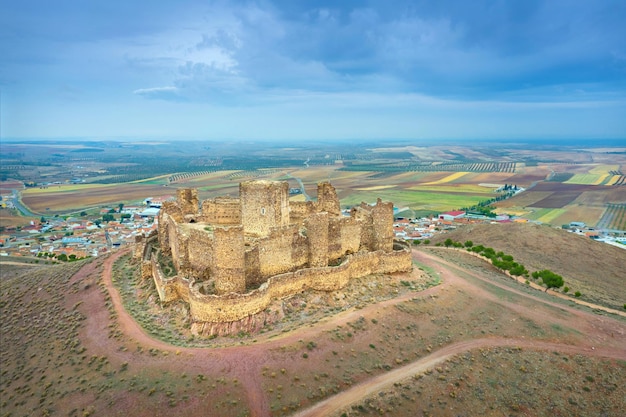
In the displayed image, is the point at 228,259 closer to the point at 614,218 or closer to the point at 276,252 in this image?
the point at 276,252

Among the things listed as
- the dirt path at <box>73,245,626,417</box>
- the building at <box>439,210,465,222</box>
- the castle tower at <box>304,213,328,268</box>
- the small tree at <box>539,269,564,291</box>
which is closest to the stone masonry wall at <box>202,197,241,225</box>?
the castle tower at <box>304,213,328,268</box>

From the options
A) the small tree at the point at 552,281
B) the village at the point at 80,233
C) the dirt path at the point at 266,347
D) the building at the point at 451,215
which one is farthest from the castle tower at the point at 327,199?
the building at the point at 451,215

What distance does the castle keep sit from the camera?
25.4 meters

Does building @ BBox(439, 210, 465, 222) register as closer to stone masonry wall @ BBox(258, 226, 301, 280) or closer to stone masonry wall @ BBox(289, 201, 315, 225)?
stone masonry wall @ BBox(289, 201, 315, 225)

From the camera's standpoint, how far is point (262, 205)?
29.9 meters

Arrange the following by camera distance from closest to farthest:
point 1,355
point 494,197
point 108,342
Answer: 1. point 108,342
2. point 1,355
3. point 494,197

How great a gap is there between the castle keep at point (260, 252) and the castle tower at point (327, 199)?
0.10 metres

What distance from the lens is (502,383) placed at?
21.8 meters

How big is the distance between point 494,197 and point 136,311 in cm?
12567

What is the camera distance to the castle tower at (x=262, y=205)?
29.6 metres

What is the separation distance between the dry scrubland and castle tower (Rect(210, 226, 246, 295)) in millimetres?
3754

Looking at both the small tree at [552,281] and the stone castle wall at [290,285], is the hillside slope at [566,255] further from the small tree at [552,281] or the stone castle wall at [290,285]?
the stone castle wall at [290,285]

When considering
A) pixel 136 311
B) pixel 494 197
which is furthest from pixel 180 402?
pixel 494 197

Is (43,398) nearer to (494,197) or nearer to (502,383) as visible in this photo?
(502,383)
